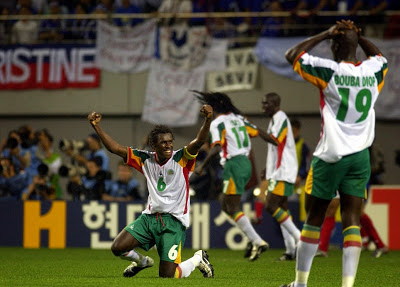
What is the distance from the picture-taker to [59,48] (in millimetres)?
19312

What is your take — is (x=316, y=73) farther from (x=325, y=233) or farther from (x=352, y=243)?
(x=325, y=233)

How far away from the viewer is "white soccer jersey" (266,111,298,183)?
39.8 ft

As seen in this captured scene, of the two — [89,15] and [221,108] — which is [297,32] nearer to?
[89,15]

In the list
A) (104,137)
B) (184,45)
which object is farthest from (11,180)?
(104,137)

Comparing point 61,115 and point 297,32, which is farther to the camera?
point 61,115

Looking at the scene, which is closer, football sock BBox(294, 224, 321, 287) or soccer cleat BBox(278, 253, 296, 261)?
football sock BBox(294, 224, 321, 287)

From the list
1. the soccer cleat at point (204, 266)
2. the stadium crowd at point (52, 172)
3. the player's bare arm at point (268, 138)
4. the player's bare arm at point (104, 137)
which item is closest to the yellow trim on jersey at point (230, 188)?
the player's bare arm at point (268, 138)

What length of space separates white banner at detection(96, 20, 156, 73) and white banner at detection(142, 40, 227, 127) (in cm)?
33

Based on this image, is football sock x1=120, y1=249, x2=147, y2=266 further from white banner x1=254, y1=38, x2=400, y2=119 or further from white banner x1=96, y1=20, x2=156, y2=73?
white banner x1=96, y1=20, x2=156, y2=73

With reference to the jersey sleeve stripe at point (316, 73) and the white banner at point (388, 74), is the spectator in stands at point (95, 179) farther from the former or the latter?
the jersey sleeve stripe at point (316, 73)

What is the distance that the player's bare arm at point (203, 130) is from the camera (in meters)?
7.80

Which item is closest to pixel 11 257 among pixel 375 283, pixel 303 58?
pixel 375 283

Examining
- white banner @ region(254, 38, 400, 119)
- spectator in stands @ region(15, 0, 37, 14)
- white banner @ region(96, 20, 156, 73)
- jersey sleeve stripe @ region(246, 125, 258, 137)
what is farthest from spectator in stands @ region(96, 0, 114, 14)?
jersey sleeve stripe @ region(246, 125, 258, 137)

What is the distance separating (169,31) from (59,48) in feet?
8.33
